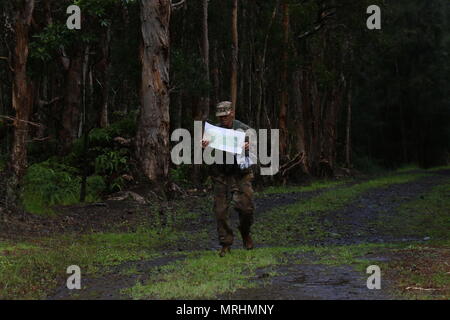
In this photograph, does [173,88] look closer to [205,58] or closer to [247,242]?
[205,58]

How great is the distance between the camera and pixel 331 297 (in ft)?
23.9

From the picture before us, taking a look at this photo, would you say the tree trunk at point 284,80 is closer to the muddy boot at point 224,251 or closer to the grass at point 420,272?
the grass at point 420,272

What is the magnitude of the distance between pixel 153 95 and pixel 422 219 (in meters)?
8.11

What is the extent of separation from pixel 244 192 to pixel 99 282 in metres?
2.75

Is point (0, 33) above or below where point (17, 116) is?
above

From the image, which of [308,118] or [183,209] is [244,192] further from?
[308,118]

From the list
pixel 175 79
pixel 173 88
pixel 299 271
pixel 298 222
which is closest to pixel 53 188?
pixel 173 88

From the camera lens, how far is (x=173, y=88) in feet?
77.2

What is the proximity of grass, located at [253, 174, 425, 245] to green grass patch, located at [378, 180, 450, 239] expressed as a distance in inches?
58.9

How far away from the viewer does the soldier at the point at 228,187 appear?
10.6m

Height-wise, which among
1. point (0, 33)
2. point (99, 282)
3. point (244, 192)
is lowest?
point (99, 282)

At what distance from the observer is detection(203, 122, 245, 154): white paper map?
10430 millimetres
